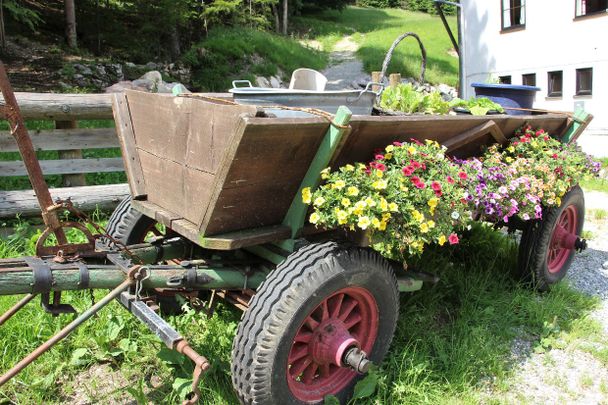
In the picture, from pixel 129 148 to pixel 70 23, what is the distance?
14.9m

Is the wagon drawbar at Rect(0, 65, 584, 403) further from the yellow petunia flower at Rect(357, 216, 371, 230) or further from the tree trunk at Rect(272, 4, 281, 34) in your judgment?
the tree trunk at Rect(272, 4, 281, 34)

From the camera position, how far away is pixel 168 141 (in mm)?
2910

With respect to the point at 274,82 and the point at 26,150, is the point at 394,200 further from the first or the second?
the point at 274,82

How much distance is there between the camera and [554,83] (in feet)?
51.9

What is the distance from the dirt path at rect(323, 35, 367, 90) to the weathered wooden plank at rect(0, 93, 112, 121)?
44.7 ft

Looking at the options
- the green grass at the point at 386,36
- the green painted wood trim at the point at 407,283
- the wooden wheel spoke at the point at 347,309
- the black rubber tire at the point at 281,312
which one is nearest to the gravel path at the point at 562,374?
the green painted wood trim at the point at 407,283

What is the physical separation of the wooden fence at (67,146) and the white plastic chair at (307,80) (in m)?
2.25

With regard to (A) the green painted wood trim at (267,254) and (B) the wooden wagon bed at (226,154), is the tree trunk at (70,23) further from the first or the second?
(A) the green painted wood trim at (267,254)

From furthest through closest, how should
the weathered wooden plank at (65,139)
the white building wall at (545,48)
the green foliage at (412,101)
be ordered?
the white building wall at (545,48) → the weathered wooden plank at (65,139) → the green foliage at (412,101)

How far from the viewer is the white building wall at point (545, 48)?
561 inches

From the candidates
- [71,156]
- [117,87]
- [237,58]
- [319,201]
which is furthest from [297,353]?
[237,58]

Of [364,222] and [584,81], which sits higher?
[584,81]

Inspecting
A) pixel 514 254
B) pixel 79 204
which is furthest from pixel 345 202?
pixel 79 204

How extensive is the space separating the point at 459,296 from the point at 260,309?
207 cm
